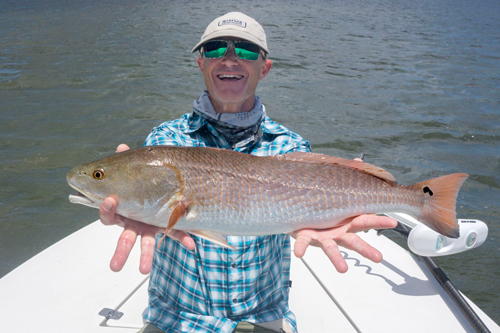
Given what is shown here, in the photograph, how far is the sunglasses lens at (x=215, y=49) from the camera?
2975 millimetres

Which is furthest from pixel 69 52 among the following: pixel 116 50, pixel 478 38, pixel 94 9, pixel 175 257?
pixel 478 38

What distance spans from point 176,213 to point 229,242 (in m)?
0.60

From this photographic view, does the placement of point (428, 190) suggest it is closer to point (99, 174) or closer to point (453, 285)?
point (453, 285)

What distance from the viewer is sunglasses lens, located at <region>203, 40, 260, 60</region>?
297cm

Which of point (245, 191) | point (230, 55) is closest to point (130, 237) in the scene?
point (245, 191)

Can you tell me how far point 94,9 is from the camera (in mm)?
27078

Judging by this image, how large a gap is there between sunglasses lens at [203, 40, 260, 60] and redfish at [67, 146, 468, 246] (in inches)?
35.2

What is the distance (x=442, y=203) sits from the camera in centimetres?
247

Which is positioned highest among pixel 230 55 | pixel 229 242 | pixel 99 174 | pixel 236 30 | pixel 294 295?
pixel 236 30

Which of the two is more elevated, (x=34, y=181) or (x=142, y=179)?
(x=142, y=179)

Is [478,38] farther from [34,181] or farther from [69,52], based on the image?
[34,181]

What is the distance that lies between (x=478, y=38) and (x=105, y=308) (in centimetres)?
2504

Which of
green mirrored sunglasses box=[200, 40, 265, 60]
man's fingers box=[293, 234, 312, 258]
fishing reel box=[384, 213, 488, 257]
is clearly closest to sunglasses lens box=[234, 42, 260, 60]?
green mirrored sunglasses box=[200, 40, 265, 60]

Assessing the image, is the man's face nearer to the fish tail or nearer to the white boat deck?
the fish tail
